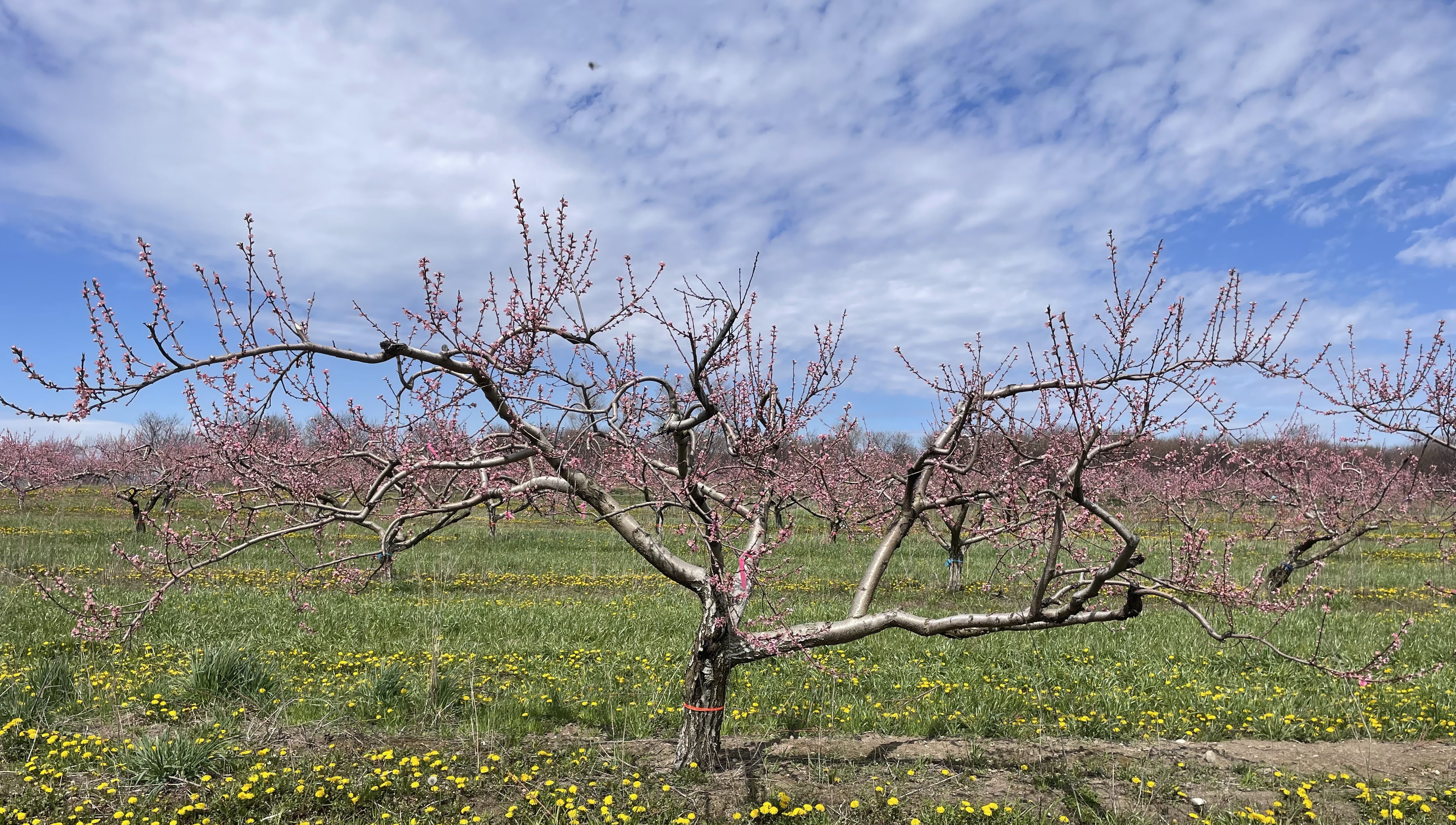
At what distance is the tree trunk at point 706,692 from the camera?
464cm

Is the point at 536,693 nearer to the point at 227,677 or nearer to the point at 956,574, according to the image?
the point at 227,677

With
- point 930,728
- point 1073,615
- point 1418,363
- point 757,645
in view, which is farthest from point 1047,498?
Answer: point 1418,363

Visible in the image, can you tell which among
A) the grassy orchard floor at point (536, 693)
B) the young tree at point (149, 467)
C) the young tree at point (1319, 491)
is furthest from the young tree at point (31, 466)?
the young tree at point (1319, 491)

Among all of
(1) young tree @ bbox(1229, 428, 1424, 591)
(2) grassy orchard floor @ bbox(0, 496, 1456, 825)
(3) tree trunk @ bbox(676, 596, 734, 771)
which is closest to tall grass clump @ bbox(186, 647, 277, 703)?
(2) grassy orchard floor @ bbox(0, 496, 1456, 825)

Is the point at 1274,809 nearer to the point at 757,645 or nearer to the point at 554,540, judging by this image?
the point at 757,645

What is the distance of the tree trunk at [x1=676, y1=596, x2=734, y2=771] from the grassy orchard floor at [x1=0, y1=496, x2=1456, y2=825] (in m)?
0.29

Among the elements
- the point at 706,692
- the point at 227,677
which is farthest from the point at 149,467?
the point at 706,692

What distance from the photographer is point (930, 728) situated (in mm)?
5887

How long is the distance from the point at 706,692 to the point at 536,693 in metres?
2.43

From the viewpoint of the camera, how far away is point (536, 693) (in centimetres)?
652

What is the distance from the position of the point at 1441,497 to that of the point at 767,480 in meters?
15.3

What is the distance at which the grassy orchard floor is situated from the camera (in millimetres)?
4684

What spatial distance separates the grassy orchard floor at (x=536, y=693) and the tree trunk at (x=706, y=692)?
289mm

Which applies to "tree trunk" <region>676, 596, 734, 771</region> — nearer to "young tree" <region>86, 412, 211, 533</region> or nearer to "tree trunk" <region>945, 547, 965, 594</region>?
"young tree" <region>86, 412, 211, 533</region>
